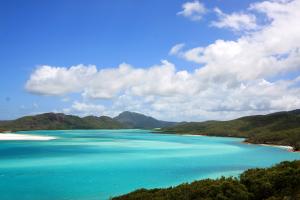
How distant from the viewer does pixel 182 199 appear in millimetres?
21766

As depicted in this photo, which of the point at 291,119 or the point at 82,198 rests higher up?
the point at 291,119

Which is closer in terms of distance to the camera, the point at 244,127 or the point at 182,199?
the point at 182,199

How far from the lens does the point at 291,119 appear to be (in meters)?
168

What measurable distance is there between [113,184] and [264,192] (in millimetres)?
20905

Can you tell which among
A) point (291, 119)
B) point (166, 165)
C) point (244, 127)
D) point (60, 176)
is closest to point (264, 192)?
point (60, 176)

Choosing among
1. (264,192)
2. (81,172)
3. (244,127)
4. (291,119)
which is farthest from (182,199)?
(244,127)

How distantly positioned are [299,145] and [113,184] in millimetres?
70222

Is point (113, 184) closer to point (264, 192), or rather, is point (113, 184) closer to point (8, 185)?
point (8, 185)

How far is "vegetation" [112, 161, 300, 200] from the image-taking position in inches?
867

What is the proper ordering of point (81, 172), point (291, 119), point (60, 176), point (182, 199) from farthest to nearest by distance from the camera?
point (291, 119) → point (81, 172) → point (60, 176) → point (182, 199)

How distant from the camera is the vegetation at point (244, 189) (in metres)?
22.0

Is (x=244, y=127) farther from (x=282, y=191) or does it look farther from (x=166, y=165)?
(x=282, y=191)

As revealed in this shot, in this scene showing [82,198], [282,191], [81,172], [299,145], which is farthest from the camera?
[299,145]

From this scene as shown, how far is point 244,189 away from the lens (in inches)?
908
